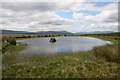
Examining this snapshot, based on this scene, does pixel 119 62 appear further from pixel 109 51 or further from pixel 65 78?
pixel 65 78

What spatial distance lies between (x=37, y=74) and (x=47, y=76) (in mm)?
677

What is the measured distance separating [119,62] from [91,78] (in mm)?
4386

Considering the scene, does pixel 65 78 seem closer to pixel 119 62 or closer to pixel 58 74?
pixel 58 74

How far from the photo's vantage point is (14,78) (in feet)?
18.6

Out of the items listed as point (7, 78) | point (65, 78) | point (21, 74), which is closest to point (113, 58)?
point (65, 78)

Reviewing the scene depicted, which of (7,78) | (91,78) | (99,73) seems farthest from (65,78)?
(7,78)

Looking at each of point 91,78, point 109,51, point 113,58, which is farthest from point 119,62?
point 91,78

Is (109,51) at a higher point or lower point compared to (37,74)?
higher

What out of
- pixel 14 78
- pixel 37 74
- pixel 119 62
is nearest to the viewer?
pixel 14 78

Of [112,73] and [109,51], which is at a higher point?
[109,51]

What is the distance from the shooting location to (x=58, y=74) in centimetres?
617

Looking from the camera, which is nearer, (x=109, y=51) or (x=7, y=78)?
(x=7, y=78)

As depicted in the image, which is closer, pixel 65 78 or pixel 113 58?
pixel 65 78

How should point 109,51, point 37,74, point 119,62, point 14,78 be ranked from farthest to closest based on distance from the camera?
point 109,51, point 119,62, point 37,74, point 14,78
